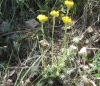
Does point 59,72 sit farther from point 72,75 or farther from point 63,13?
point 63,13

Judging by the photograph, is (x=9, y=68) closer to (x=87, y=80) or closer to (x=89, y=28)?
(x=87, y=80)

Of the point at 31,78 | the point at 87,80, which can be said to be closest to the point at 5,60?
the point at 31,78

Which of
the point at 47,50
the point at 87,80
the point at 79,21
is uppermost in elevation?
the point at 79,21

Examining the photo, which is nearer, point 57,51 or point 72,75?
point 72,75

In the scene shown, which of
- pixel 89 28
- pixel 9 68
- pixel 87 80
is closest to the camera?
pixel 87 80

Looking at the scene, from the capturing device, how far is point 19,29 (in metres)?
2.37

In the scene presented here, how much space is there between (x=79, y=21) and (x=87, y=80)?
0.65 meters

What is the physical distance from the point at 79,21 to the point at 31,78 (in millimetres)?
735

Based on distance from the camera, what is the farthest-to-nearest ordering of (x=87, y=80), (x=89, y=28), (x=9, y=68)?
(x=89, y=28) < (x=9, y=68) < (x=87, y=80)

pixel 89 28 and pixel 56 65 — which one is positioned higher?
pixel 89 28

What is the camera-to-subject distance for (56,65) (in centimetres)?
198

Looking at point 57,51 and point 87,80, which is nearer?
point 87,80

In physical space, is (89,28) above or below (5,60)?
above

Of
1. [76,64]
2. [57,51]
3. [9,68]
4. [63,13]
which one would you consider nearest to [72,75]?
[76,64]
